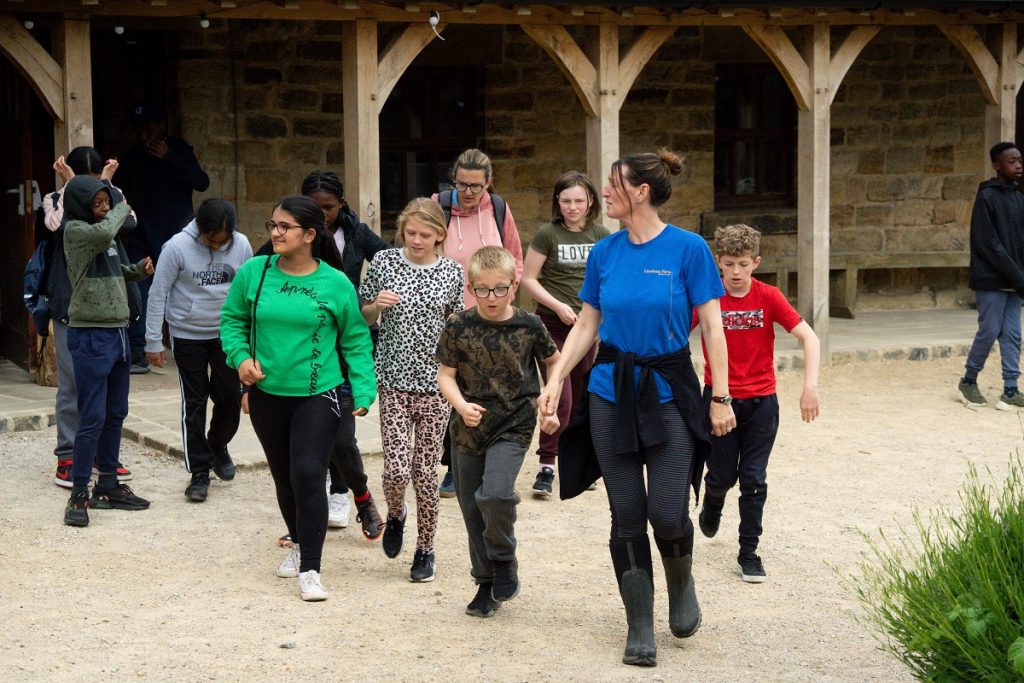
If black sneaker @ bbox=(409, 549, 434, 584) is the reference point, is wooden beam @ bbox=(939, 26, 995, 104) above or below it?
above

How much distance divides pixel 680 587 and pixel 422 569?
1242 millimetres

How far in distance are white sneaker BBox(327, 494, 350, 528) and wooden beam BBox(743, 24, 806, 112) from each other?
226 inches

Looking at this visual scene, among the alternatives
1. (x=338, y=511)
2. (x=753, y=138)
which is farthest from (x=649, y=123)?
(x=338, y=511)

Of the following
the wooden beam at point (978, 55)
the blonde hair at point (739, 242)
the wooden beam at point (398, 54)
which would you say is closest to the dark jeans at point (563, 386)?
the blonde hair at point (739, 242)

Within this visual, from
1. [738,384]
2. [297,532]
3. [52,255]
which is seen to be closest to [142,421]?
[52,255]

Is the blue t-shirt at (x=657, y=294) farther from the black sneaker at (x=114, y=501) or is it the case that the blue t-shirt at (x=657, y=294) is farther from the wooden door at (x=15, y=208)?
the wooden door at (x=15, y=208)

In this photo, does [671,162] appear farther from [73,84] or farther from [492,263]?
[73,84]

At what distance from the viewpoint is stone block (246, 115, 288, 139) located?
450 inches

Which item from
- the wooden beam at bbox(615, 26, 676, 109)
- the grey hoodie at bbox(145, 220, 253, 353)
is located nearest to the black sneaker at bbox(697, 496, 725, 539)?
the grey hoodie at bbox(145, 220, 253, 353)

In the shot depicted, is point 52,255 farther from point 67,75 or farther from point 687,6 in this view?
point 687,6

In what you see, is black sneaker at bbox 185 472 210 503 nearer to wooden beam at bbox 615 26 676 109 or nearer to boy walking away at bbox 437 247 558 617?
boy walking away at bbox 437 247 558 617

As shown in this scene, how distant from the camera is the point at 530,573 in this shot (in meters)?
5.92

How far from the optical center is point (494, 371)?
5.26 metres

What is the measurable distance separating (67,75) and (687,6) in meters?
4.25
